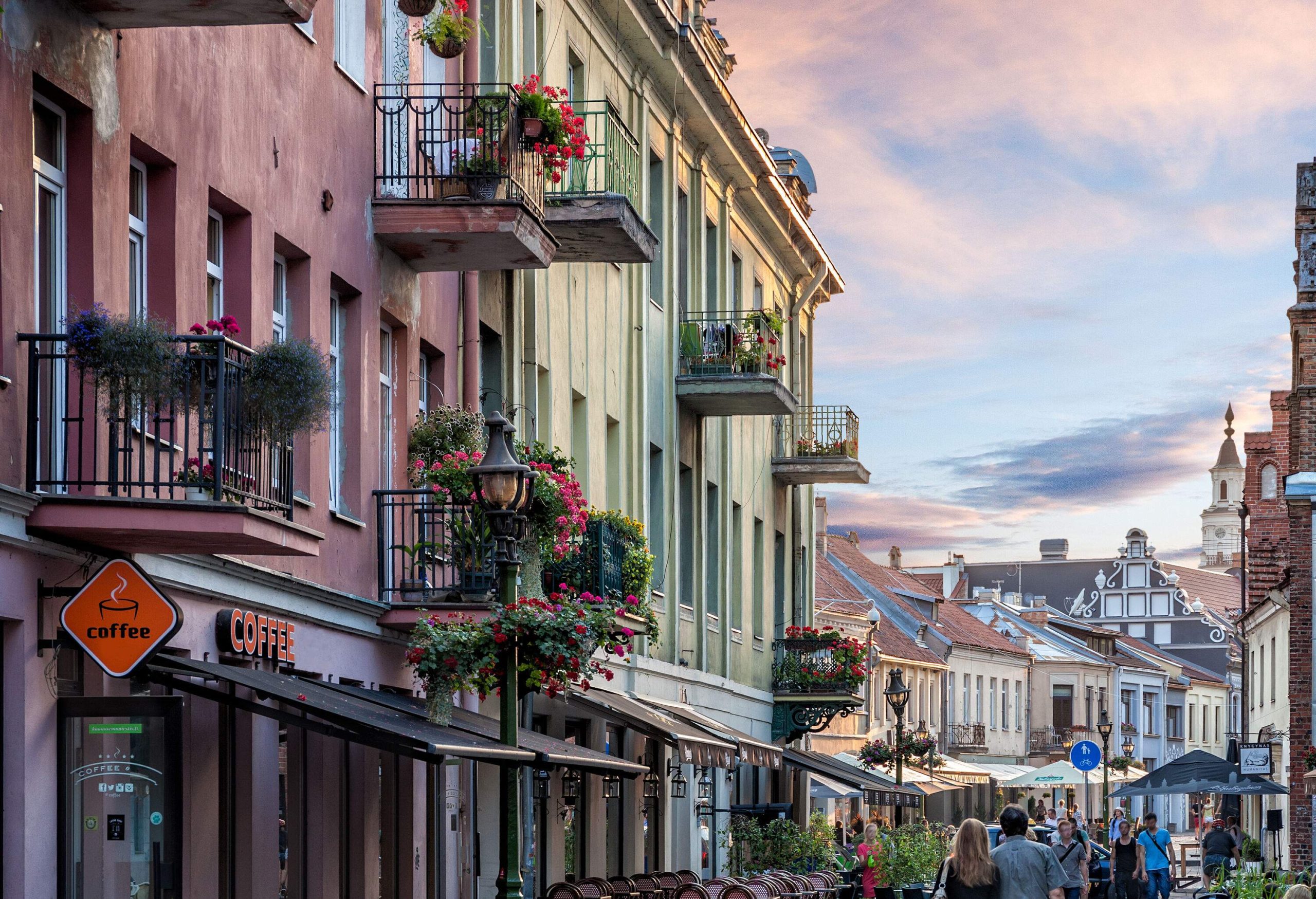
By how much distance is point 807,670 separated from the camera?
36312 millimetres

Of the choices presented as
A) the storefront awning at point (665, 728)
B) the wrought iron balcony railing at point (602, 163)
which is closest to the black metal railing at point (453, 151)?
the wrought iron balcony railing at point (602, 163)

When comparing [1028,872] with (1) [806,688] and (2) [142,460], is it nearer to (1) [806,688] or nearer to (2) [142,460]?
(2) [142,460]

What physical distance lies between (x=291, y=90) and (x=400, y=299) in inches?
116

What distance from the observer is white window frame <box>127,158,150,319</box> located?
12453 millimetres

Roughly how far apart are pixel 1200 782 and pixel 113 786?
26738 mm

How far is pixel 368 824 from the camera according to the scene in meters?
16.7

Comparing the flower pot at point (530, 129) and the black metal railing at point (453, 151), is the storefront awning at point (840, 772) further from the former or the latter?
the flower pot at point (530, 129)

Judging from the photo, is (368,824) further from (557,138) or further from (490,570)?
(557,138)

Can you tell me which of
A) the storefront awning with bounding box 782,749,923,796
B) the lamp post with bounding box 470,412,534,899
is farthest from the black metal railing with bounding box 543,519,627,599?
Answer: the storefront awning with bounding box 782,749,923,796

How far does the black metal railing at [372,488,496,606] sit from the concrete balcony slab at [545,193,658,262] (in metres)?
3.80

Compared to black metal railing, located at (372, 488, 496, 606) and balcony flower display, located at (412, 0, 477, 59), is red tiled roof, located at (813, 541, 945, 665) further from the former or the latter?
balcony flower display, located at (412, 0, 477, 59)

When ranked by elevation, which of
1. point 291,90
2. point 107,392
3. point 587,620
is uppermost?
point 291,90

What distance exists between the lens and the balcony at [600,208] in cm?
2034

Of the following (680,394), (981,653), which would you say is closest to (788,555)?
(680,394)
